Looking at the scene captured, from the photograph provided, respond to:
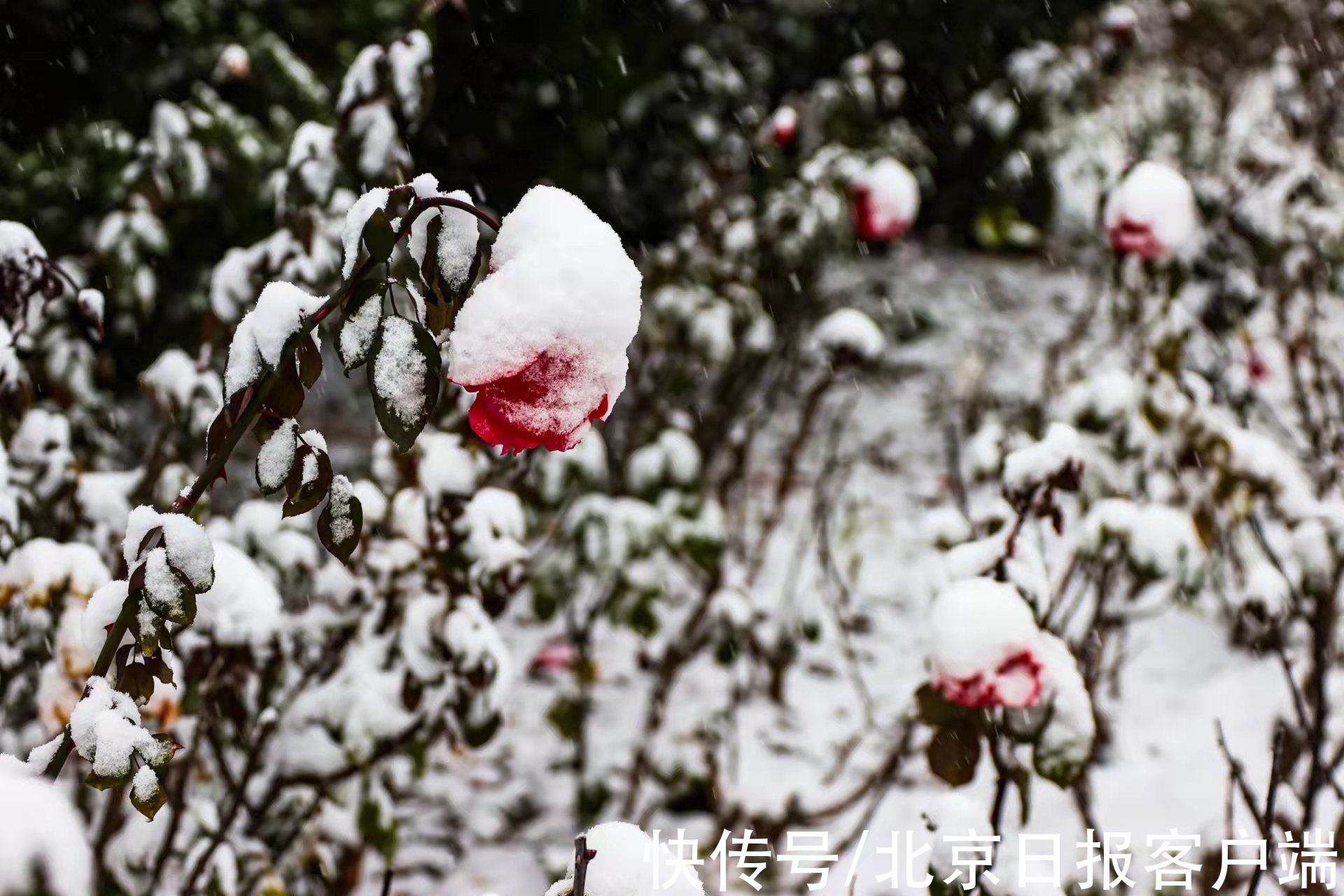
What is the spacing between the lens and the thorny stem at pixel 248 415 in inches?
28.9

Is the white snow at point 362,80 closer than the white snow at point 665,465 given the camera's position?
Yes

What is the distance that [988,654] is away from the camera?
1155 mm

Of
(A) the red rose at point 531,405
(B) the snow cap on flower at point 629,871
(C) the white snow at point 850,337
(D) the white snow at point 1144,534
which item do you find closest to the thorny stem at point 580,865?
(B) the snow cap on flower at point 629,871

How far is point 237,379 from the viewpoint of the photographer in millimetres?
764

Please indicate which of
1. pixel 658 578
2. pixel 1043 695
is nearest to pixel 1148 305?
pixel 658 578

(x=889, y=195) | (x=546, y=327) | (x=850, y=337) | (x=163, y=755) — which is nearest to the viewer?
(x=546, y=327)

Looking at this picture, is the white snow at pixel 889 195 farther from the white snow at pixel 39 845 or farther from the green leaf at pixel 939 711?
the white snow at pixel 39 845

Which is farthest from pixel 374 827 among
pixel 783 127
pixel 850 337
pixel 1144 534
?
pixel 783 127

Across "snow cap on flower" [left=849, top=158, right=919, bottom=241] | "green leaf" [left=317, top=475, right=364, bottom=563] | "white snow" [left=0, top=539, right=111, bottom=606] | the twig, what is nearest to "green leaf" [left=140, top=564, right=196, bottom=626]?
"green leaf" [left=317, top=475, right=364, bottom=563]

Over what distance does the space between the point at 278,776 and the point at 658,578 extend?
1.01 metres

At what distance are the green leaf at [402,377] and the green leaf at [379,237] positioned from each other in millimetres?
48

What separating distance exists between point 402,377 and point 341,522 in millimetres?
202

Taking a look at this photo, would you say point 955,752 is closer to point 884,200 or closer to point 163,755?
point 163,755

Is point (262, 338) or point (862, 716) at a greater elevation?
point (262, 338)
